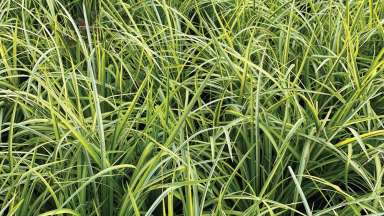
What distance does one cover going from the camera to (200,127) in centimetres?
179

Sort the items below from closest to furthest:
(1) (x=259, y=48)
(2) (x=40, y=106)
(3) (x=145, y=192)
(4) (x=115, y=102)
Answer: (3) (x=145, y=192) → (2) (x=40, y=106) → (4) (x=115, y=102) → (1) (x=259, y=48)

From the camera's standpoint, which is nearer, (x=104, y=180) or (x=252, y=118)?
(x=104, y=180)

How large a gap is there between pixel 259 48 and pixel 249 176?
21.7 inches

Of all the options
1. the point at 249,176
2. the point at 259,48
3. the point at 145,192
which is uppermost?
the point at 259,48

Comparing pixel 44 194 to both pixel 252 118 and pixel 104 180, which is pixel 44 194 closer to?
pixel 104 180

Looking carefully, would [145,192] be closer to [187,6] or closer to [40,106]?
[40,106]

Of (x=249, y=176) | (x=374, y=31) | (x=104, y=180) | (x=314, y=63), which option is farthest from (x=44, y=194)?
(x=374, y=31)

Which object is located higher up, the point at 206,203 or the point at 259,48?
the point at 259,48

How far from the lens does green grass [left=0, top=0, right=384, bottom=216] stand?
1463 millimetres

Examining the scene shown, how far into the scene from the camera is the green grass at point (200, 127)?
4.80 feet

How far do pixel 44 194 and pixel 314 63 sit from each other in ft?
3.59

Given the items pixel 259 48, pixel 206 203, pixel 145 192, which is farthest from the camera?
pixel 259 48

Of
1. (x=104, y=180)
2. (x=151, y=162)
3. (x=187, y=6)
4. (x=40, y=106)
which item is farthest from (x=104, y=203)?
(x=187, y=6)

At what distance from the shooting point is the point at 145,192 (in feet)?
4.75
